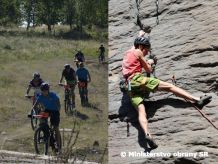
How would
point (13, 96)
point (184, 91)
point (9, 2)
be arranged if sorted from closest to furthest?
point (184, 91) → point (13, 96) → point (9, 2)

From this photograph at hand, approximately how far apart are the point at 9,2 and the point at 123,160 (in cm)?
7953

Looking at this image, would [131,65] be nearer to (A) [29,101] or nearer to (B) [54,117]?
(B) [54,117]

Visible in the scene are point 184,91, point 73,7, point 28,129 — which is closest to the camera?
point 184,91

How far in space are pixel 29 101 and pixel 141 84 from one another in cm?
1773

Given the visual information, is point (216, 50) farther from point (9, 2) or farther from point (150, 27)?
point (9, 2)

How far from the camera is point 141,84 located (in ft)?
24.7

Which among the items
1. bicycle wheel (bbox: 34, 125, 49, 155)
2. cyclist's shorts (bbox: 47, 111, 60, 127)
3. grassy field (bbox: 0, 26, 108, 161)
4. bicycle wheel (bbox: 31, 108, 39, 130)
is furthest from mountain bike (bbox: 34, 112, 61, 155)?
bicycle wheel (bbox: 31, 108, 39, 130)

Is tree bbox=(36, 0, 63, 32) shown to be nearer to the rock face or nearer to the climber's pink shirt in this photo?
the rock face

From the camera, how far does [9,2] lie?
8419 cm

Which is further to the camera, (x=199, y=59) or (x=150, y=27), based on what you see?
(x=150, y=27)

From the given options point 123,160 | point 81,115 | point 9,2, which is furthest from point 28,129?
point 9,2

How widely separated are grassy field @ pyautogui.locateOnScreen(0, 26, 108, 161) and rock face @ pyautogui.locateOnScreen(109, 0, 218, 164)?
2.98 ft

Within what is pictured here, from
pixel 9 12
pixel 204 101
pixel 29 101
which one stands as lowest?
pixel 204 101

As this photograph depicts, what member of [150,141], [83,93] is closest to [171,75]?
[150,141]
